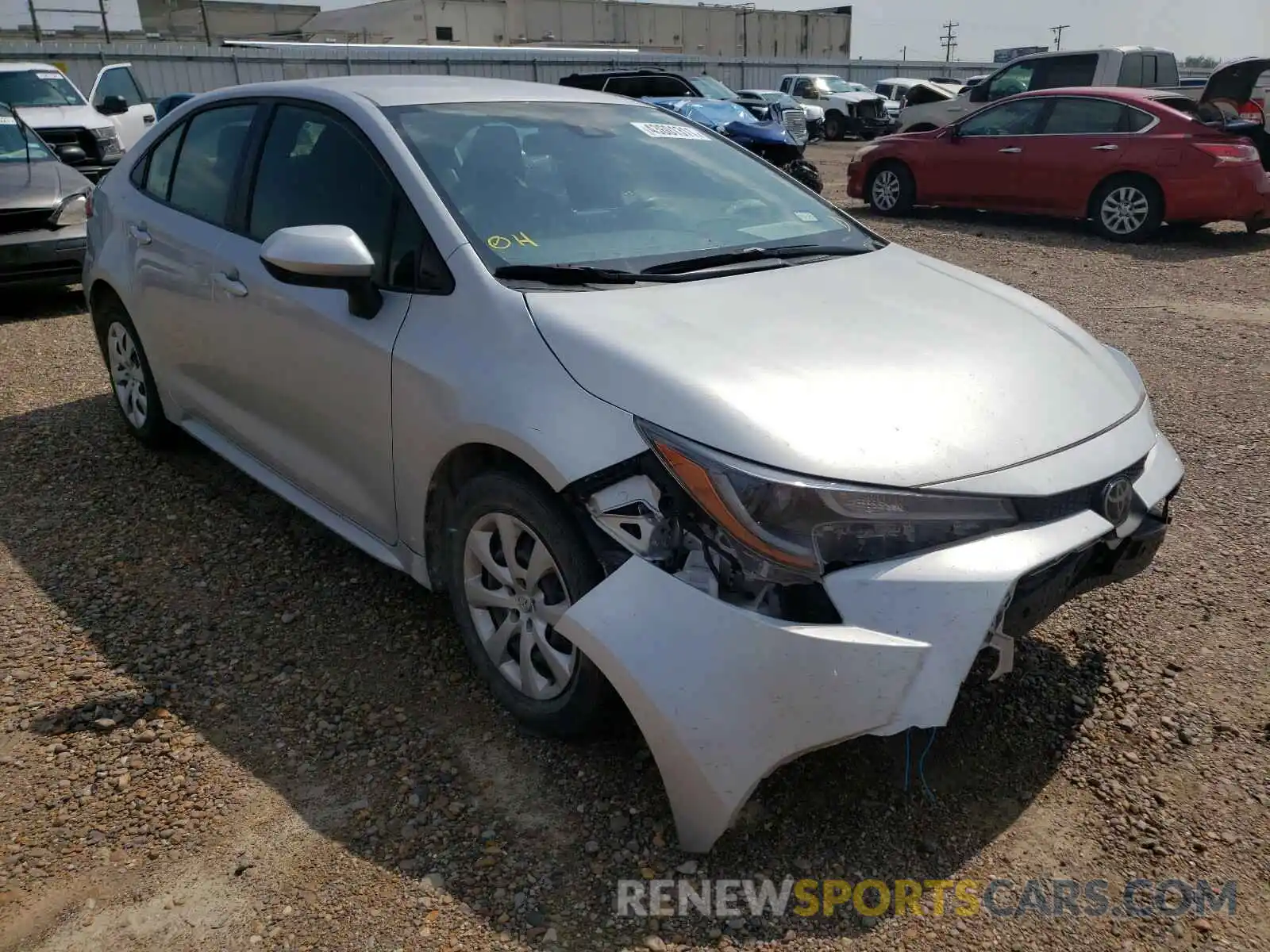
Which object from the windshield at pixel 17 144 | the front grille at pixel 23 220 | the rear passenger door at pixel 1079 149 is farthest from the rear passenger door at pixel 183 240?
the rear passenger door at pixel 1079 149

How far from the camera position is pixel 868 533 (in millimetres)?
2213

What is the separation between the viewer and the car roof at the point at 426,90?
11.1 ft

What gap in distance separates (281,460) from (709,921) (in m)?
2.22

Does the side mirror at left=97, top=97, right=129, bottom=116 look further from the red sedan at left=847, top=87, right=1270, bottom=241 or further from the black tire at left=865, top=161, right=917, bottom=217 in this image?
the red sedan at left=847, top=87, right=1270, bottom=241

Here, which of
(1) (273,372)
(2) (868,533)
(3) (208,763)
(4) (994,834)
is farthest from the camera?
(1) (273,372)

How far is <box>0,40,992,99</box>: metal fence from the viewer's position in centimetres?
2528

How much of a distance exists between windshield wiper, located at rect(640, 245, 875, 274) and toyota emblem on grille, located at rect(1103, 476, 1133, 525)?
123 centimetres

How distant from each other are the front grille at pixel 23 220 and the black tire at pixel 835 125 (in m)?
23.0

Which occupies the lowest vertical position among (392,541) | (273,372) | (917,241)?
(917,241)

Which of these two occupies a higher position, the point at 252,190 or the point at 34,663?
the point at 252,190

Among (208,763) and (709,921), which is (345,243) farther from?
(709,921)

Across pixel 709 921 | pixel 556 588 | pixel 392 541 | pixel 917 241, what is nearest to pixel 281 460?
pixel 392 541

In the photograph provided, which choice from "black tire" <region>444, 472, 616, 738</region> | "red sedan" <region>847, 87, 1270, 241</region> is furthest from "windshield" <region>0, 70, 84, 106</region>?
"black tire" <region>444, 472, 616, 738</region>

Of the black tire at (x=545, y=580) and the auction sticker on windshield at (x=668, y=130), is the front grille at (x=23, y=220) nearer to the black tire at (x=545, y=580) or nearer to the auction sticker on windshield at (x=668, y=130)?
the auction sticker on windshield at (x=668, y=130)
